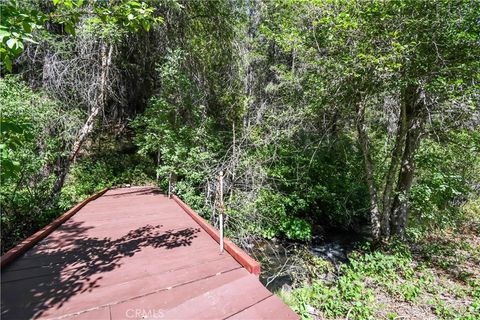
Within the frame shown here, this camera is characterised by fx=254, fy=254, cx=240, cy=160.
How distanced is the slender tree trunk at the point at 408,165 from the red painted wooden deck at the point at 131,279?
4.89 m

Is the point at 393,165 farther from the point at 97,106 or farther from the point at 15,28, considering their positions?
the point at 97,106

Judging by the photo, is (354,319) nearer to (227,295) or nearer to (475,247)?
(227,295)

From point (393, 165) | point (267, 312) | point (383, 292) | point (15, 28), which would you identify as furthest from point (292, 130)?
point (15, 28)

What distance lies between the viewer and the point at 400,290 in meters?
4.16

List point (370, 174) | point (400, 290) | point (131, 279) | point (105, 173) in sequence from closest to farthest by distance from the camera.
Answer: point (131, 279) → point (400, 290) → point (370, 174) → point (105, 173)

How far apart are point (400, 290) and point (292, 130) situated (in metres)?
4.16

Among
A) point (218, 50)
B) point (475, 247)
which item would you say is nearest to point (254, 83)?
point (218, 50)

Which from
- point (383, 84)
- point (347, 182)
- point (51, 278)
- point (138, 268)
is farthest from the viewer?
point (347, 182)

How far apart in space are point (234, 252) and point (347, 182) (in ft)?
19.5

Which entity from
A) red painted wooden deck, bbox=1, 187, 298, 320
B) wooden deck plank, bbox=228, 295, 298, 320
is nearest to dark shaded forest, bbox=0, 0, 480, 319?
red painted wooden deck, bbox=1, 187, 298, 320

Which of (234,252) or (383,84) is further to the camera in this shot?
(383,84)

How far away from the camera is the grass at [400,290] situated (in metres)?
3.57

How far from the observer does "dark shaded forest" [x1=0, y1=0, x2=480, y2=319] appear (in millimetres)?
4137

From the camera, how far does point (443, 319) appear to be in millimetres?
3438
